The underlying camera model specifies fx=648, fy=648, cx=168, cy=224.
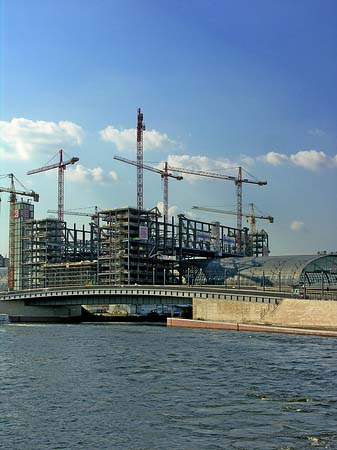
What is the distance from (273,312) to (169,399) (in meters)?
100

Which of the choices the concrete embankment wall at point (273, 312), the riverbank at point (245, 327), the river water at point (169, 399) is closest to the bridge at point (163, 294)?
the concrete embankment wall at point (273, 312)

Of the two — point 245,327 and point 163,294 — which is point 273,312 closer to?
point 245,327

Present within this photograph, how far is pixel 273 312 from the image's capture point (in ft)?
487

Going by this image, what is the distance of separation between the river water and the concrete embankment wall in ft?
142

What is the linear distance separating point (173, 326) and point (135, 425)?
437ft

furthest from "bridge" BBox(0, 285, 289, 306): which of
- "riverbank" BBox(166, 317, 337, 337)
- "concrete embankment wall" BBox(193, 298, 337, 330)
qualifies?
"riverbank" BBox(166, 317, 337, 337)

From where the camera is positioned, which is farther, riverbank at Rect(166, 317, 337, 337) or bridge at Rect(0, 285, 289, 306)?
bridge at Rect(0, 285, 289, 306)

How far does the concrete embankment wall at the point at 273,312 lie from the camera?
134 m

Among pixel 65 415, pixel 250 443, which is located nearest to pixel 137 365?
pixel 65 415

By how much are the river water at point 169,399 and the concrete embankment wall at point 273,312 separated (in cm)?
4322

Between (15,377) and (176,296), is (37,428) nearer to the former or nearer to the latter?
(15,377)

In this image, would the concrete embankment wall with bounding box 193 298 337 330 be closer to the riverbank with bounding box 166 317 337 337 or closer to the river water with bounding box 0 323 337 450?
the riverbank with bounding box 166 317 337 337

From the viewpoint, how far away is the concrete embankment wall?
13412 cm

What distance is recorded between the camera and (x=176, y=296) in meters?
177
